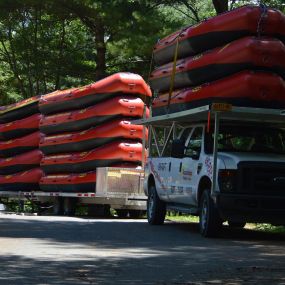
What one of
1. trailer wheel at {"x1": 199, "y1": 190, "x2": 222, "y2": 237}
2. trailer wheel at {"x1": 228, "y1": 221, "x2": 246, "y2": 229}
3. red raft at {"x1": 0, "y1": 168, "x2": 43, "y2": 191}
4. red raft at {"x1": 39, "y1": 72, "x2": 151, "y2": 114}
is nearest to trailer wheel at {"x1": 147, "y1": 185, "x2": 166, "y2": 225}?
trailer wheel at {"x1": 228, "y1": 221, "x2": 246, "y2": 229}

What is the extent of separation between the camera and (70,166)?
2455cm

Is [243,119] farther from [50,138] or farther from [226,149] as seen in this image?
[50,138]

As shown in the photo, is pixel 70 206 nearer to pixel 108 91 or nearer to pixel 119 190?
pixel 119 190

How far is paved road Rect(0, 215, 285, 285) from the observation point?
9.45m

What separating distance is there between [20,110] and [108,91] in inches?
228

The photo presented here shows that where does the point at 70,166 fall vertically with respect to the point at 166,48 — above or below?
below

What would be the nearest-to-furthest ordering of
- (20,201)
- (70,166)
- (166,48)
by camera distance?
(166,48) < (70,166) < (20,201)

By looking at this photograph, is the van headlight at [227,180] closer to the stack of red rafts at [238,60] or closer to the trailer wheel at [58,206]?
the stack of red rafts at [238,60]

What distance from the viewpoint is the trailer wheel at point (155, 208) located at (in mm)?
18453

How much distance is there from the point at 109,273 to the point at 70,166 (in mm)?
14849

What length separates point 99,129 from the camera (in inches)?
922

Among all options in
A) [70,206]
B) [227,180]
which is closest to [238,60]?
[227,180]

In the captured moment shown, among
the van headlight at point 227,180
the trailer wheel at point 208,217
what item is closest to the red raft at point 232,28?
the van headlight at point 227,180

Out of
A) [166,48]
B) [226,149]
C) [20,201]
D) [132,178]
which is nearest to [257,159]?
[226,149]
